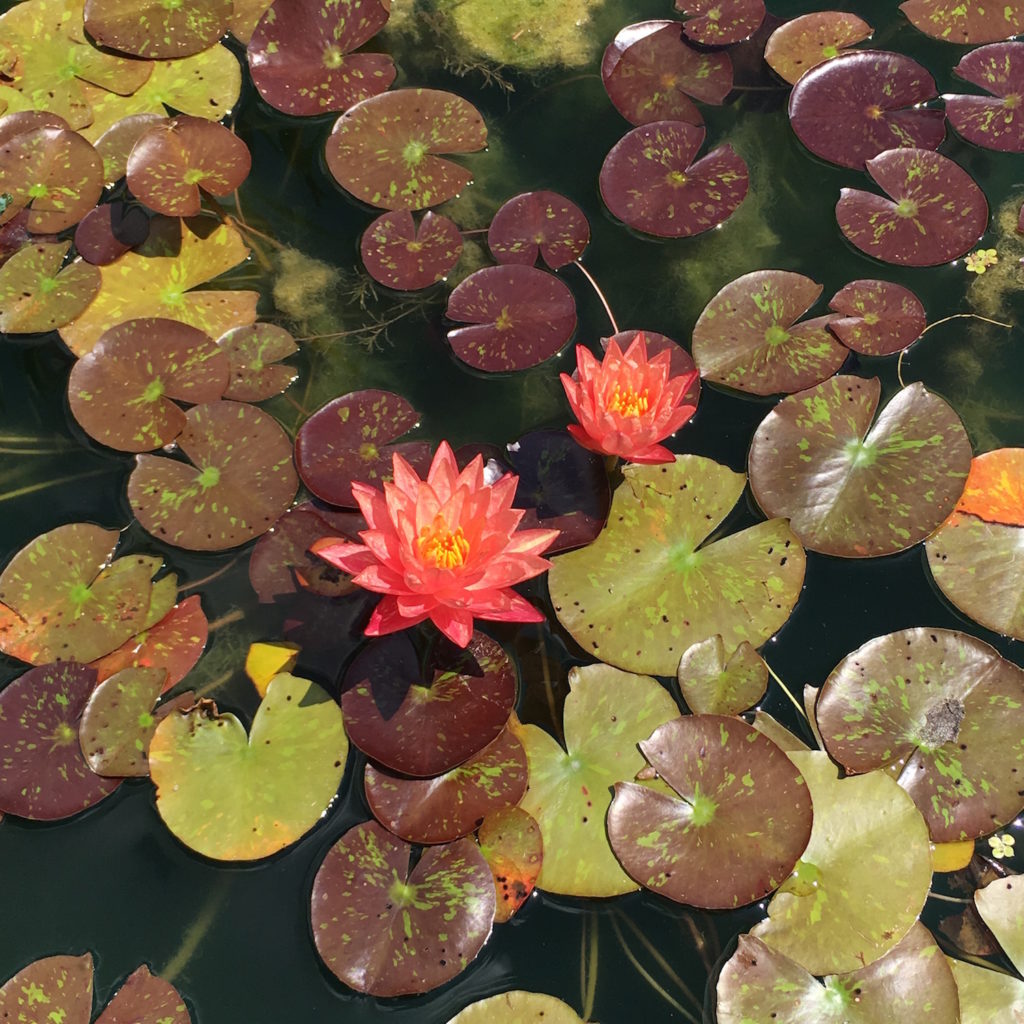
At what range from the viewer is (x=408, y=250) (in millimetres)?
3541

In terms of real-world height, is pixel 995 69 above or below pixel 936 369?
above

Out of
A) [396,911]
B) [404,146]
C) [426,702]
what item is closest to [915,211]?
[404,146]

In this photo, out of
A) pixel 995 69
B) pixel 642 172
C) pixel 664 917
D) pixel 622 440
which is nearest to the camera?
pixel 664 917

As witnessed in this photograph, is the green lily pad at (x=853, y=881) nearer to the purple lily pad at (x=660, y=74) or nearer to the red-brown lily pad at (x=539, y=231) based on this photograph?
the red-brown lily pad at (x=539, y=231)

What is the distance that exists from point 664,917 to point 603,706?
1.91 ft

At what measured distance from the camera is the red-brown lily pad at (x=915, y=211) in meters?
3.58

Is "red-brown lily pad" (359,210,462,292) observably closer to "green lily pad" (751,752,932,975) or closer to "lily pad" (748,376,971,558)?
"lily pad" (748,376,971,558)

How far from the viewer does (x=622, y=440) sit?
9.04 feet

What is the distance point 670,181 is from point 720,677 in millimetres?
1983

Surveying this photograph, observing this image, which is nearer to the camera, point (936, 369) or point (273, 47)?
point (936, 369)

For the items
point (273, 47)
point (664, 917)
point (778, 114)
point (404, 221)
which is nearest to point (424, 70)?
point (273, 47)

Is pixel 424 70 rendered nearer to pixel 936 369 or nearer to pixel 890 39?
pixel 890 39

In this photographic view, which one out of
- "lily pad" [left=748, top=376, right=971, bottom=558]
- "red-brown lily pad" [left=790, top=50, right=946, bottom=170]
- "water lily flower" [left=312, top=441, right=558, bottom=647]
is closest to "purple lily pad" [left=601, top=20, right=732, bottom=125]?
"red-brown lily pad" [left=790, top=50, right=946, bottom=170]

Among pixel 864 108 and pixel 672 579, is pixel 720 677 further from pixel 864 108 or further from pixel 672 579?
pixel 864 108
